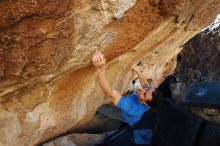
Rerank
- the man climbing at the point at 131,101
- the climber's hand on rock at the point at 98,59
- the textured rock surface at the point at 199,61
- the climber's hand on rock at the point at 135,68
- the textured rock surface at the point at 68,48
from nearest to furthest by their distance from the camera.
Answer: the textured rock surface at the point at 68,48, the climber's hand on rock at the point at 98,59, the man climbing at the point at 131,101, the climber's hand on rock at the point at 135,68, the textured rock surface at the point at 199,61

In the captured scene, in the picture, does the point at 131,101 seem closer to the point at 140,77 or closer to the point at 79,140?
the point at 140,77

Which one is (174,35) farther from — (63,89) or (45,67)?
(45,67)

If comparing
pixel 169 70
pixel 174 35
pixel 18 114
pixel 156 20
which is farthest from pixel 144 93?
pixel 169 70

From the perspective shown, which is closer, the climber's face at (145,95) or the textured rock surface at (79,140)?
the climber's face at (145,95)

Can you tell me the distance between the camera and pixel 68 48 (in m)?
2.03

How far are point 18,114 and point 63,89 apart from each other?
0.30m

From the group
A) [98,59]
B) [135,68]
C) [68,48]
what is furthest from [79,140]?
[68,48]

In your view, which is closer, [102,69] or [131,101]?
[102,69]

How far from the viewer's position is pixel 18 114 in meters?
2.39

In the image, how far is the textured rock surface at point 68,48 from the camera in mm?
1775

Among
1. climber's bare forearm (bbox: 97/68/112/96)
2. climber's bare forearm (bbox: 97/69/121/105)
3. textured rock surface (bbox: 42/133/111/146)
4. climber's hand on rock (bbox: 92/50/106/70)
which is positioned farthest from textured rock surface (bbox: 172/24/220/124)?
climber's hand on rock (bbox: 92/50/106/70)

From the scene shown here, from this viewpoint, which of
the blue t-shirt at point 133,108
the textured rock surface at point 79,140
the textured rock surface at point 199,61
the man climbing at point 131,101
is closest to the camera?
the man climbing at point 131,101

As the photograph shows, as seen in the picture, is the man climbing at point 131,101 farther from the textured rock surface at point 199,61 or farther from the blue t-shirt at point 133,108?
the textured rock surface at point 199,61

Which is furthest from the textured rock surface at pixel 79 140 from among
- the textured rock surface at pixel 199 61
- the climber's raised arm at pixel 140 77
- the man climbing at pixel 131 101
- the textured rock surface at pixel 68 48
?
the textured rock surface at pixel 199 61
